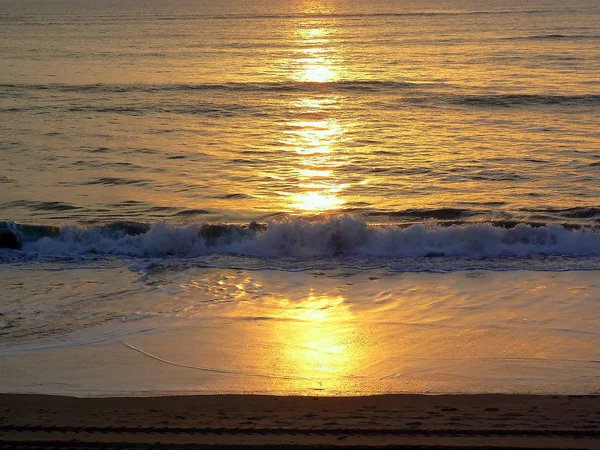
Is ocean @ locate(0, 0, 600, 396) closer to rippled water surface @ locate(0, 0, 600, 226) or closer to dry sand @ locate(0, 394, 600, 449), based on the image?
rippled water surface @ locate(0, 0, 600, 226)

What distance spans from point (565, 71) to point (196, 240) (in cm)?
2309

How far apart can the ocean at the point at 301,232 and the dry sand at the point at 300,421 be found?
1.08 ft

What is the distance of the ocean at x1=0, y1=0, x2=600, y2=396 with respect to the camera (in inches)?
281

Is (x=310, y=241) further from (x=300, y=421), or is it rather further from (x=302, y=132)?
(x=302, y=132)

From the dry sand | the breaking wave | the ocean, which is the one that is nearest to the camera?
the dry sand

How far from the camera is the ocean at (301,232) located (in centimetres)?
715

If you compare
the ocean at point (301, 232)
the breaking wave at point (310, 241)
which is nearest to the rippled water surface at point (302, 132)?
the ocean at point (301, 232)

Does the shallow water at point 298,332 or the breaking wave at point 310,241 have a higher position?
the breaking wave at point 310,241

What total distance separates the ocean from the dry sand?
0.33 meters

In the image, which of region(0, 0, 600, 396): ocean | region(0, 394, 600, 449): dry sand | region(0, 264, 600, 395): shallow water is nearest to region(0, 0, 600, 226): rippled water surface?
region(0, 0, 600, 396): ocean

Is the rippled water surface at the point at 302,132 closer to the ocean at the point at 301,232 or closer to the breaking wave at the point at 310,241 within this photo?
the ocean at the point at 301,232

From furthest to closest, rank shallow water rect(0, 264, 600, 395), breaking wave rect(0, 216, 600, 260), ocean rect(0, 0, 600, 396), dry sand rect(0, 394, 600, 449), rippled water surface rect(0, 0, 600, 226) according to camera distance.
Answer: rippled water surface rect(0, 0, 600, 226), breaking wave rect(0, 216, 600, 260), ocean rect(0, 0, 600, 396), shallow water rect(0, 264, 600, 395), dry sand rect(0, 394, 600, 449)

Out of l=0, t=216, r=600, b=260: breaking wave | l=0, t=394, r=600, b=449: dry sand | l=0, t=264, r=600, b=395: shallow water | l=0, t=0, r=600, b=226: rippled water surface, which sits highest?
l=0, t=0, r=600, b=226: rippled water surface

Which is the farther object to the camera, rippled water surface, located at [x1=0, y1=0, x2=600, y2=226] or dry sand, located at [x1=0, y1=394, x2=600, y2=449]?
rippled water surface, located at [x1=0, y1=0, x2=600, y2=226]
